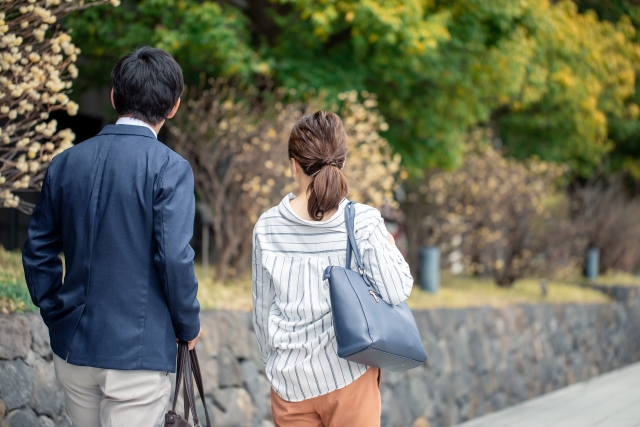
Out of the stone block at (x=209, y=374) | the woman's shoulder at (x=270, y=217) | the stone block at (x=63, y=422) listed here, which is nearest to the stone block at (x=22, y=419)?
the stone block at (x=63, y=422)

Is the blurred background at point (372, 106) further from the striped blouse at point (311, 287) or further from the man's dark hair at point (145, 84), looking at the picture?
the striped blouse at point (311, 287)

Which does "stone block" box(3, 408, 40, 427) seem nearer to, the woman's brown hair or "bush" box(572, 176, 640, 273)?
the woman's brown hair

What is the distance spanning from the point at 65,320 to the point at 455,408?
615cm

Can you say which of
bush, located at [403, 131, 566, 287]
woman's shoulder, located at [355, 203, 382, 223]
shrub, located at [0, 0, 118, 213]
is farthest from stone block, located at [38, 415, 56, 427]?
bush, located at [403, 131, 566, 287]

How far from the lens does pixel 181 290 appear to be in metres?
2.39

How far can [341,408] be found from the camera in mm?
2609

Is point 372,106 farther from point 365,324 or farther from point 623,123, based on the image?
point 623,123

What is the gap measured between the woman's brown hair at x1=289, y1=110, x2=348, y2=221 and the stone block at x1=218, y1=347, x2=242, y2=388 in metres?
2.96

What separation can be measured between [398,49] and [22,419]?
530cm

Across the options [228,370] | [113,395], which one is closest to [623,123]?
[228,370]

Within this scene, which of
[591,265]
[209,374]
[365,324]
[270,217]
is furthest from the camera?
[591,265]

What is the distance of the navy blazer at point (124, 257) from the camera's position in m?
2.37

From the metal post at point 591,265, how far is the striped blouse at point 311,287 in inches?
535

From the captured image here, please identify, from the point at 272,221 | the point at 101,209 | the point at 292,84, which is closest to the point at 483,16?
the point at 292,84
